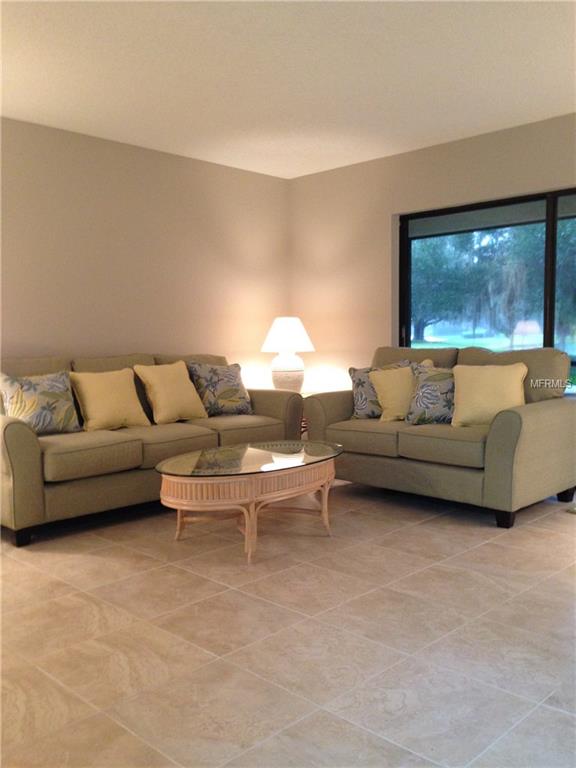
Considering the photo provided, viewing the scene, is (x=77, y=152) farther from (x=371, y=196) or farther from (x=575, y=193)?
(x=575, y=193)

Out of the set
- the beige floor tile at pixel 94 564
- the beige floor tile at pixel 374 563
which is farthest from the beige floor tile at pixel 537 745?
the beige floor tile at pixel 94 564

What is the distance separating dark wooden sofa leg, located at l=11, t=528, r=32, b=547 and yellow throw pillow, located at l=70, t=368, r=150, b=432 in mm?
757

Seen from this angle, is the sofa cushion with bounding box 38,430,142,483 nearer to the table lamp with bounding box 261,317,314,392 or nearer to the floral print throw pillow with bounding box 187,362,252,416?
the floral print throw pillow with bounding box 187,362,252,416

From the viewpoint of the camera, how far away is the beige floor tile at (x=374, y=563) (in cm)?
298

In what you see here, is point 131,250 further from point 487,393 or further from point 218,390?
point 487,393

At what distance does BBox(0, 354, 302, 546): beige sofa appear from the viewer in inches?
135

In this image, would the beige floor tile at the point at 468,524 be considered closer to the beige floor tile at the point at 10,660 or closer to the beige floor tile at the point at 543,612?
the beige floor tile at the point at 543,612

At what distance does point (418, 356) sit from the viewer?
4684 millimetres

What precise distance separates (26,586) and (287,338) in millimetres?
3201

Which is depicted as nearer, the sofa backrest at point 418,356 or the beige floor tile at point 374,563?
the beige floor tile at point 374,563

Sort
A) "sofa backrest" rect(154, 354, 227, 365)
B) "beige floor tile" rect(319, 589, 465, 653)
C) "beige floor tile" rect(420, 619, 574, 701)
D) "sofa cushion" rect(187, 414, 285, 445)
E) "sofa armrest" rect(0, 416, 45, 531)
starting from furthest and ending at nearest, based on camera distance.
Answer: "sofa backrest" rect(154, 354, 227, 365) < "sofa cushion" rect(187, 414, 285, 445) < "sofa armrest" rect(0, 416, 45, 531) < "beige floor tile" rect(319, 589, 465, 653) < "beige floor tile" rect(420, 619, 574, 701)

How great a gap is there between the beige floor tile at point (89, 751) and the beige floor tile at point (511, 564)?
1651 millimetres

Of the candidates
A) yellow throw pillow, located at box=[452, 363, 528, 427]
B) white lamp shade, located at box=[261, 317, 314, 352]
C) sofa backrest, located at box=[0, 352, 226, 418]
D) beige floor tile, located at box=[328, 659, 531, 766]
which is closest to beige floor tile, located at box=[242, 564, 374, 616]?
beige floor tile, located at box=[328, 659, 531, 766]

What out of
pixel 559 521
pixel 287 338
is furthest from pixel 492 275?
pixel 559 521
